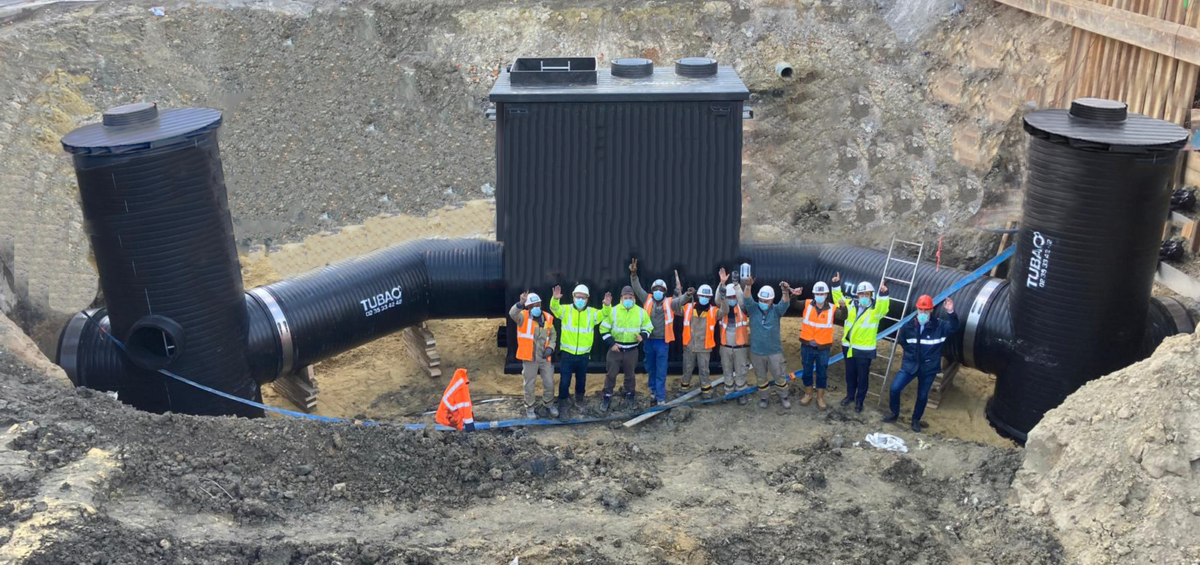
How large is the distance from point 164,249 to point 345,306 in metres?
2.47

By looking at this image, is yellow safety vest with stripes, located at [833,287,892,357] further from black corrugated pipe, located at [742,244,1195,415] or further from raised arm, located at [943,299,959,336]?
black corrugated pipe, located at [742,244,1195,415]

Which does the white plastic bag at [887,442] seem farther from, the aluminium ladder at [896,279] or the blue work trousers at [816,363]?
the aluminium ladder at [896,279]

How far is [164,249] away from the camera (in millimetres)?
10672

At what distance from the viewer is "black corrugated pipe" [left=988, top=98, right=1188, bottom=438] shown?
34.0 feet

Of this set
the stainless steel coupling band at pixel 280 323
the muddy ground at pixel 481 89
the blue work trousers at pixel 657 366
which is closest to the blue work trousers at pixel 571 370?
the blue work trousers at pixel 657 366

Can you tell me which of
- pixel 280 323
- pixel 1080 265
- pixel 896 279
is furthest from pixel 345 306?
pixel 1080 265

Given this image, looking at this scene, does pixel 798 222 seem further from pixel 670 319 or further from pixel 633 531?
pixel 633 531

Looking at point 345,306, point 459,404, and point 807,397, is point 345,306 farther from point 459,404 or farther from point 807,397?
point 807,397

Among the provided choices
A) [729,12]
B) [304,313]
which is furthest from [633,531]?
[729,12]

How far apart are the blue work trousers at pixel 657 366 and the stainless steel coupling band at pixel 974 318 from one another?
3496 millimetres

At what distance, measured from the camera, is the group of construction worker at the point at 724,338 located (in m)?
11.8

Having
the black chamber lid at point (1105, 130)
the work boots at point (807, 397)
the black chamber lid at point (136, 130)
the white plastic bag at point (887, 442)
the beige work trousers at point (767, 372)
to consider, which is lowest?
the work boots at point (807, 397)

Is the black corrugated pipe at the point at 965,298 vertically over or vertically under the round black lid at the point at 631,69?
under

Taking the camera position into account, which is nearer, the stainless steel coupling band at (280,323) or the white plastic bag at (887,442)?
the white plastic bag at (887,442)
